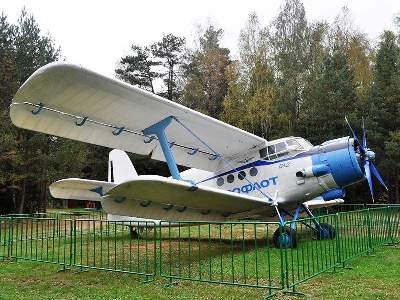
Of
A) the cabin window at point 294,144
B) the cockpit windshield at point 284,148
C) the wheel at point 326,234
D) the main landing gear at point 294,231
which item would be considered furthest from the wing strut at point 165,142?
the wheel at point 326,234

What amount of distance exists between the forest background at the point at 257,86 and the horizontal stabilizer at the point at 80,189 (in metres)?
13.8

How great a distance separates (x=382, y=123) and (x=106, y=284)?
2732 centimetres

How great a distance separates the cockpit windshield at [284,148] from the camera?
1211cm

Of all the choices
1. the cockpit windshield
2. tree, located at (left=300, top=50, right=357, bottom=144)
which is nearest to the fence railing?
the cockpit windshield

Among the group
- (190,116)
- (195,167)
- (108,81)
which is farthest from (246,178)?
(108,81)

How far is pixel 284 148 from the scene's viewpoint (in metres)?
12.2

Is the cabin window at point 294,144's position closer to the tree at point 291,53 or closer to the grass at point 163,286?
the grass at point 163,286

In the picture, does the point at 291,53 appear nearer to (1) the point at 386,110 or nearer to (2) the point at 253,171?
(1) the point at 386,110

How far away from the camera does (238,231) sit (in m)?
Answer: 16.5

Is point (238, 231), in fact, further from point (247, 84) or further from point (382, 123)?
point (247, 84)

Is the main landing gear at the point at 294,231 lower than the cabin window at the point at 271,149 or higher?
lower

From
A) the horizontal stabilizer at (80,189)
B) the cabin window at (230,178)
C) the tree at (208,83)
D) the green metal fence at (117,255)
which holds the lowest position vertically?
the green metal fence at (117,255)

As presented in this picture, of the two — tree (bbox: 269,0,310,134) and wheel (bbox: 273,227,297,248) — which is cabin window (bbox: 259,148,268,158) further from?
tree (bbox: 269,0,310,134)

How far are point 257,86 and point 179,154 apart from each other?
2500 centimetres
